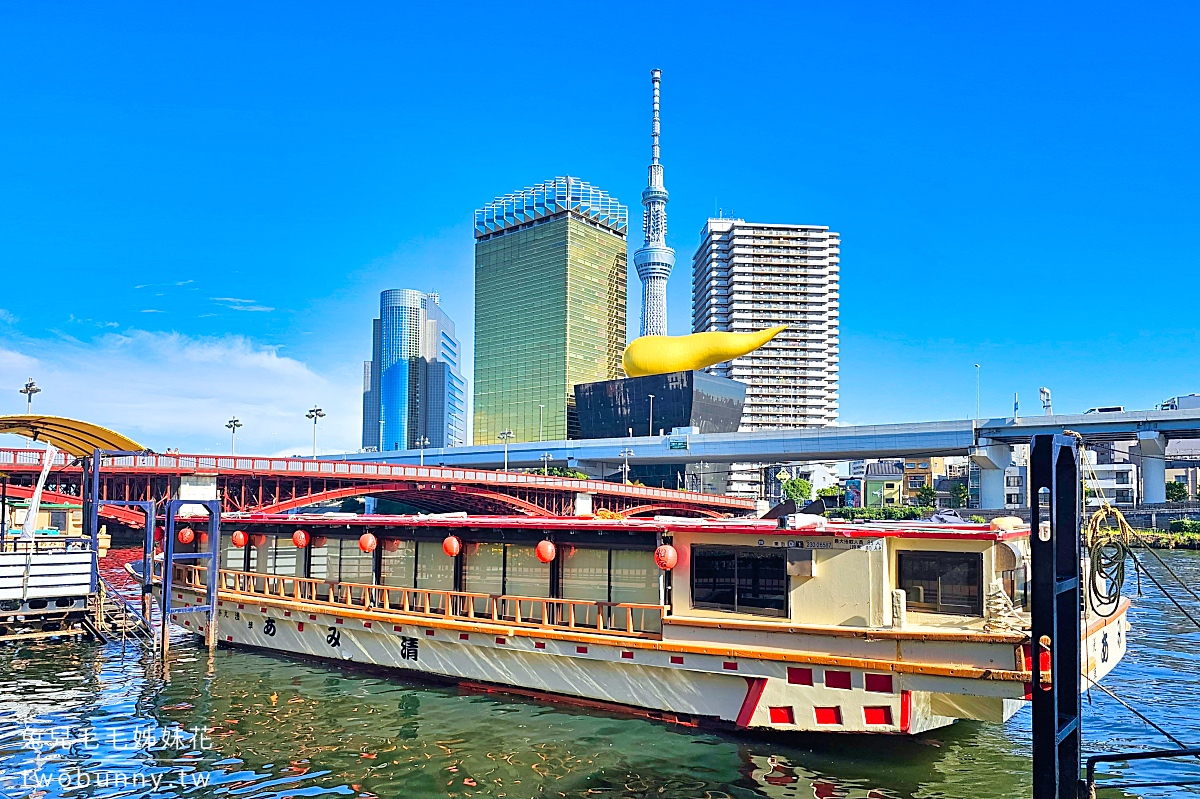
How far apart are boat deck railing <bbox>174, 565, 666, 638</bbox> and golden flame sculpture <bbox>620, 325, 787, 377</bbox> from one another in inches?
4140

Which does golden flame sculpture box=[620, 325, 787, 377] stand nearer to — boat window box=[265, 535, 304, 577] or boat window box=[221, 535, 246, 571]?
boat window box=[221, 535, 246, 571]

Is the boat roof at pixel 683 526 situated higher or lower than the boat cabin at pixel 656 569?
higher

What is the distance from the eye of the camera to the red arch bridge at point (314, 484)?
46.6 metres

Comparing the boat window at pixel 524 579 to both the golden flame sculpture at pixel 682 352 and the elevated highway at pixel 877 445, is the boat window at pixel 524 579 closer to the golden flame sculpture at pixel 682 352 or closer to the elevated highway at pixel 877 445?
the elevated highway at pixel 877 445

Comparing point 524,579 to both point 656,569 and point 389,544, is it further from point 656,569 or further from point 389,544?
point 389,544

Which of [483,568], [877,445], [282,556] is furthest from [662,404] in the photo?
[483,568]

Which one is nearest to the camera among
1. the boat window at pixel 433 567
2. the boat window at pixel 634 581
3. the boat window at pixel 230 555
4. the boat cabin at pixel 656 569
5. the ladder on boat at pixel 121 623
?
the boat cabin at pixel 656 569

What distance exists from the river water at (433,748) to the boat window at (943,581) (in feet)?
9.19

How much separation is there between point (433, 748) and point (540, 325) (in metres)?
175

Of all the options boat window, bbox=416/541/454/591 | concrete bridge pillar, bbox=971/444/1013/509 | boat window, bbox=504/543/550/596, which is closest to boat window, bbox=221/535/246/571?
boat window, bbox=416/541/454/591

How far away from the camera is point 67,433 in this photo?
106ft

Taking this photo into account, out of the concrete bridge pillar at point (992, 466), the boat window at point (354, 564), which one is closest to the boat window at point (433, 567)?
the boat window at point (354, 564)

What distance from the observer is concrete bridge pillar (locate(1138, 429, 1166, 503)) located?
8956 centimetres

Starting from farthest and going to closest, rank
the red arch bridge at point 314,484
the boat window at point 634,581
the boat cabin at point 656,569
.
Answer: the red arch bridge at point 314,484 < the boat window at point 634,581 < the boat cabin at point 656,569
